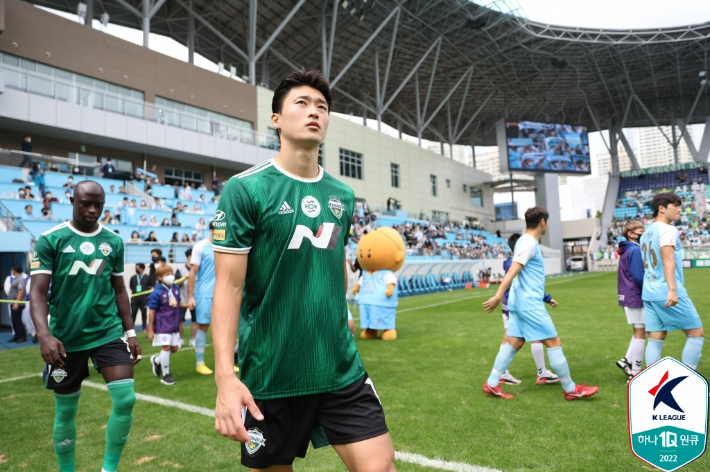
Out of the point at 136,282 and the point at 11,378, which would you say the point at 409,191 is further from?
the point at 11,378

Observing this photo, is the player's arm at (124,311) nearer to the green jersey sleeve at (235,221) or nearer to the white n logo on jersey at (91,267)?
the white n logo on jersey at (91,267)

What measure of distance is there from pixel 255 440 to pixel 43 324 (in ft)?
7.68

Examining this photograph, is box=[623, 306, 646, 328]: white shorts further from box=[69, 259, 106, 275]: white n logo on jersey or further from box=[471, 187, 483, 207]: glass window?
box=[471, 187, 483, 207]: glass window

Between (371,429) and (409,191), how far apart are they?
1769 inches

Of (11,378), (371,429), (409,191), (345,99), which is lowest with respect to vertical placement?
(11,378)

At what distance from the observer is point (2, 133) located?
2291cm

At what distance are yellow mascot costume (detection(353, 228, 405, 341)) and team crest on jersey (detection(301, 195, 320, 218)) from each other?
8548 mm

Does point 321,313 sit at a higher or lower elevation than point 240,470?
higher

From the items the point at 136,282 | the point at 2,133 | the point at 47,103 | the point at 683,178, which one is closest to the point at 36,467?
the point at 136,282

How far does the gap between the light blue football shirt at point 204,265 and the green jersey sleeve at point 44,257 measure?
377 cm

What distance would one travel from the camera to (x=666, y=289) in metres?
5.29

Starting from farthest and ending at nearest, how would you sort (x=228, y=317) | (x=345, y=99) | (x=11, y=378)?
1. (x=345, y=99)
2. (x=11, y=378)
3. (x=228, y=317)

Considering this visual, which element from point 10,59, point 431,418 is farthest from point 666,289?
point 10,59

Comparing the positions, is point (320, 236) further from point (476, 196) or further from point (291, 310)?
point (476, 196)
